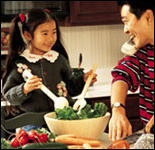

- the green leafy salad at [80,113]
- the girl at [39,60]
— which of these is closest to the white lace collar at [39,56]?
the girl at [39,60]

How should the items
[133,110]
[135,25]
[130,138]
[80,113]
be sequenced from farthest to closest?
[133,110] < [80,113] < [135,25] < [130,138]

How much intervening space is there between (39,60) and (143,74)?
824mm

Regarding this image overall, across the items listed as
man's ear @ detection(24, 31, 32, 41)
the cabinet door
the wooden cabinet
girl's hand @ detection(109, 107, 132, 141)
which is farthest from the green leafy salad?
the cabinet door

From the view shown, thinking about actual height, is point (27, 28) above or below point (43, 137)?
above

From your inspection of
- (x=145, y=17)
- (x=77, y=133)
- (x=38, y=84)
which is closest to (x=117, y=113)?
(x=77, y=133)

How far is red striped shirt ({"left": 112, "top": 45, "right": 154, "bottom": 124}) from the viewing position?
65.6 inches

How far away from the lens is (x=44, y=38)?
2.31 m

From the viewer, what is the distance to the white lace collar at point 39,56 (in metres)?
2.32

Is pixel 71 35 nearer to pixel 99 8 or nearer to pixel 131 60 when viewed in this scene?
pixel 99 8

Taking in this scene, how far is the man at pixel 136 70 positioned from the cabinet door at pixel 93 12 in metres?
1.70

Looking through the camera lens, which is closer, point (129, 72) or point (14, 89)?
point (129, 72)

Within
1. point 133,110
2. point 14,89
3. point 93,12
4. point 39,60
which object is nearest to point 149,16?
point 14,89

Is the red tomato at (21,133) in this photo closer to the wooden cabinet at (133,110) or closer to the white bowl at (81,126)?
the white bowl at (81,126)

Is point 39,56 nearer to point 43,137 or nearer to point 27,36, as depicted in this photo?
point 27,36
